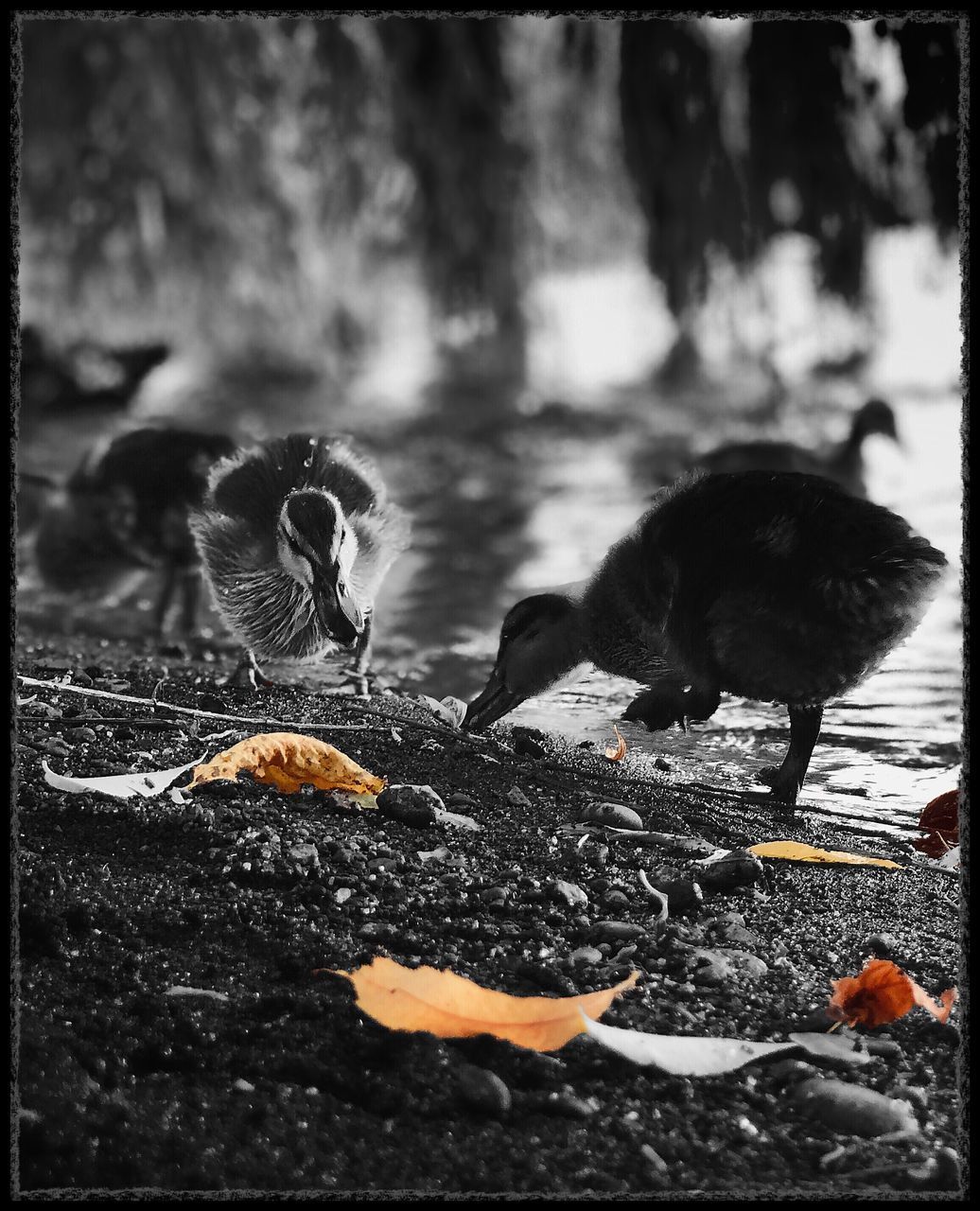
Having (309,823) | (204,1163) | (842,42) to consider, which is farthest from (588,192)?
(204,1163)

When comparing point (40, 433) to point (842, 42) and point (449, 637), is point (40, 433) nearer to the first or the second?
point (449, 637)

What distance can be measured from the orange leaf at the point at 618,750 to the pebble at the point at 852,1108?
390mm

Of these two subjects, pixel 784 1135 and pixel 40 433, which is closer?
pixel 784 1135

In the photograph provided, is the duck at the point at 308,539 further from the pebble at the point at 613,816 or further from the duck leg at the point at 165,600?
the pebble at the point at 613,816

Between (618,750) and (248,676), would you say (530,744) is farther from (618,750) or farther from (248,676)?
(248,676)

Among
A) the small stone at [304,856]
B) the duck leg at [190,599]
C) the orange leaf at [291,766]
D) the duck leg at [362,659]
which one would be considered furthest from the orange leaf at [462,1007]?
the duck leg at [190,599]

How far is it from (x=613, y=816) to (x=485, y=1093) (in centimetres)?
34

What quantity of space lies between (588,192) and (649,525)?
402 mm

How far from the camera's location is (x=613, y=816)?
45.9 inches

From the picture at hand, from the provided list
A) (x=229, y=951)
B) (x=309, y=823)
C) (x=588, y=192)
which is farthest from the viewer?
(x=588, y=192)

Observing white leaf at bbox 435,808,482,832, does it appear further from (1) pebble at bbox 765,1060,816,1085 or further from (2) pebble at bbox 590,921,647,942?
(1) pebble at bbox 765,1060,816,1085

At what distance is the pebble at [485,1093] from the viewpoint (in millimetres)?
921

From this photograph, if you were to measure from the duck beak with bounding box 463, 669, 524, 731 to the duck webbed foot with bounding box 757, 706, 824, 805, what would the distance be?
0.96ft

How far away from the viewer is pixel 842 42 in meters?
1.21
